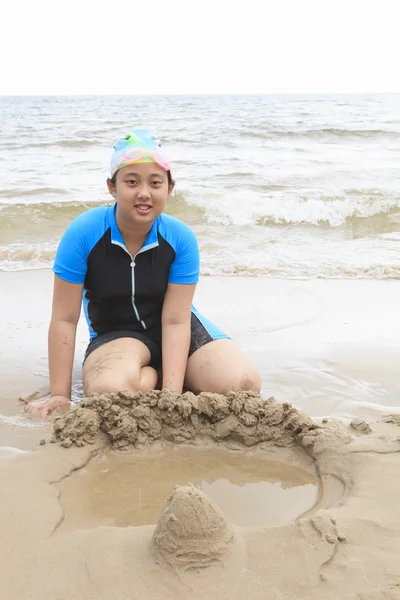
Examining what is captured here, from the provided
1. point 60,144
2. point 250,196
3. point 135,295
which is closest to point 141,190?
point 135,295

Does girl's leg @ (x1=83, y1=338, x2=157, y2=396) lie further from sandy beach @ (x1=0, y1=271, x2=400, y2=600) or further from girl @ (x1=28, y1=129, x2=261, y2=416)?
sandy beach @ (x1=0, y1=271, x2=400, y2=600)

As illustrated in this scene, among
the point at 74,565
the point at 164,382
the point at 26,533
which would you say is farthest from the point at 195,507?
the point at 164,382

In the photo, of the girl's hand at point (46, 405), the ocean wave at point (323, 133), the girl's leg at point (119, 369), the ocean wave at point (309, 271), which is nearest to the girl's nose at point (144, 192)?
the girl's leg at point (119, 369)

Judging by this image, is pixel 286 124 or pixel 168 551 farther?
pixel 286 124

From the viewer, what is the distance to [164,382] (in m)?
2.69

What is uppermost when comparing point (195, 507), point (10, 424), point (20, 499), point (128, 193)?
point (128, 193)

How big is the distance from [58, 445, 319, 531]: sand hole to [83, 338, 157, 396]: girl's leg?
0.37 metres

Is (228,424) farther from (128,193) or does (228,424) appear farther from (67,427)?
(128,193)

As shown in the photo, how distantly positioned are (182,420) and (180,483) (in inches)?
13.2

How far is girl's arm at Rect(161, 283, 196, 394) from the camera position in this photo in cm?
273

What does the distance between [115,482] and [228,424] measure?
511mm

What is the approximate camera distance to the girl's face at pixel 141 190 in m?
2.52

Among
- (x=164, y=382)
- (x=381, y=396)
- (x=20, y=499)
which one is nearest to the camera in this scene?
(x=20, y=499)

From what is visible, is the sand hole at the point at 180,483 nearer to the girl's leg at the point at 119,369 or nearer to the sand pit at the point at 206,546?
the sand pit at the point at 206,546
